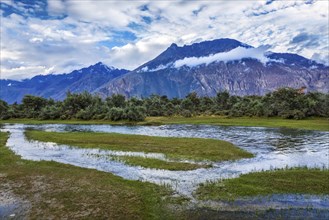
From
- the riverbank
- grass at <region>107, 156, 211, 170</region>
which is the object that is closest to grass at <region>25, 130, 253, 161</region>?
the riverbank

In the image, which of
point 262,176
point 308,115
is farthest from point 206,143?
point 308,115

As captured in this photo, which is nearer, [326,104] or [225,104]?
[326,104]

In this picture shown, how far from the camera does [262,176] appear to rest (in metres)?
31.6

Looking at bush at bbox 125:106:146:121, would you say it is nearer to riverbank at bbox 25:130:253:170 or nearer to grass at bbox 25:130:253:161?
riverbank at bbox 25:130:253:170

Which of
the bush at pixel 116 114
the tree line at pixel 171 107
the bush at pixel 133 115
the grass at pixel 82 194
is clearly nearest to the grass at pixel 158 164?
the grass at pixel 82 194

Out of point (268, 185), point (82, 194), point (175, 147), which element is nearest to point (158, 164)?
point (82, 194)

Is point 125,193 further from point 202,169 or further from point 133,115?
point 133,115

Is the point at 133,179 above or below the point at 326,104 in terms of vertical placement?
below

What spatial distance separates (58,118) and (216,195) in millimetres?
140766

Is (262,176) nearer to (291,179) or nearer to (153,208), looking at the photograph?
(291,179)

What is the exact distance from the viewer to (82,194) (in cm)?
2627

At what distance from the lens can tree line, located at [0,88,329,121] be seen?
125 metres

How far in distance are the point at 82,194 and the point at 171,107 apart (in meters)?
149

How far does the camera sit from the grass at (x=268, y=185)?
86.3ft
